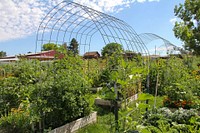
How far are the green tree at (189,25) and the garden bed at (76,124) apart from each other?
57.3 ft

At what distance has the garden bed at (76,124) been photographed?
3815 millimetres

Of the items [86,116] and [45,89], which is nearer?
[45,89]

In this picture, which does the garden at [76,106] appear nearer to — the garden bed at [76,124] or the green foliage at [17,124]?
the green foliage at [17,124]

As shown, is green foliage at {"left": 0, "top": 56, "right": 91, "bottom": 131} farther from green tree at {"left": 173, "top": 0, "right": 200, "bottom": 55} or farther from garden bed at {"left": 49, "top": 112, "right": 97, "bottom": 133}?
green tree at {"left": 173, "top": 0, "right": 200, "bottom": 55}

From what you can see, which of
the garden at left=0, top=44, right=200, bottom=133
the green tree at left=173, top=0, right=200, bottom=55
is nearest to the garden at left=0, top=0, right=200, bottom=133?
the garden at left=0, top=44, right=200, bottom=133

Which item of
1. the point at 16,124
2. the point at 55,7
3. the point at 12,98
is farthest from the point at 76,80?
the point at 55,7

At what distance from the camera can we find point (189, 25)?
20.1 metres

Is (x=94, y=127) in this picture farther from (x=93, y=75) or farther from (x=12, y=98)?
(x=93, y=75)

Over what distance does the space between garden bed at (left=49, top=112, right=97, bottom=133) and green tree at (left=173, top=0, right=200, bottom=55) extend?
1746cm

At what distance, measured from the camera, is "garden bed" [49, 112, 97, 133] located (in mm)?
3815

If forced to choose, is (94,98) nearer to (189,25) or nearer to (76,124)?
(76,124)

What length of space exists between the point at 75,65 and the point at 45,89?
1.96 metres

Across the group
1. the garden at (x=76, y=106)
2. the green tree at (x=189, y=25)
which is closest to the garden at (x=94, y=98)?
the garden at (x=76, y=106)

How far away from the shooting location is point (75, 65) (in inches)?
219
